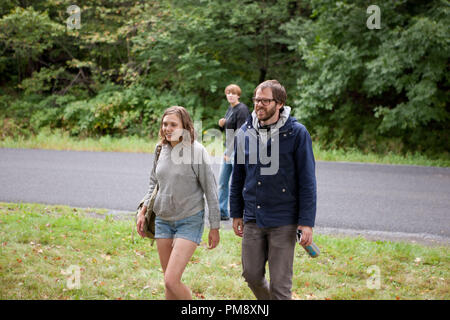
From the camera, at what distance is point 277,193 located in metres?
3.47

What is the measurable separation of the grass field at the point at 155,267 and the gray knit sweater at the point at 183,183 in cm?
70

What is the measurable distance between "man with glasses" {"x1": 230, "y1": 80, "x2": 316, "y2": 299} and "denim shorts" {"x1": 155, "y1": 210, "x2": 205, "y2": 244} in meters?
0.41

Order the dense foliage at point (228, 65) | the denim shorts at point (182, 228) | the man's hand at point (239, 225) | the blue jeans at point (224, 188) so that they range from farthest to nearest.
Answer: the dense foliage at point (228, 65)
the blue jeans at point (224, 188)
the man's hand at point (239, 225)
the denim shorts at point (182, 228)

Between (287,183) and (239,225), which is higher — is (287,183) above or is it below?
above

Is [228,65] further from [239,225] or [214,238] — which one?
[214,238]

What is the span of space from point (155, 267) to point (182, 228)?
1783 millimetres

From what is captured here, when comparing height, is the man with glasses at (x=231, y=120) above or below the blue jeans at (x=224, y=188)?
above

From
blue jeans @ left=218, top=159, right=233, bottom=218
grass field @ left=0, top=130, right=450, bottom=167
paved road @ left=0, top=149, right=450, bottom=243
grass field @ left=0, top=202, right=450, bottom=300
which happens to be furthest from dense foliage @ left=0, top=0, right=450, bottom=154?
grass field @ left=0, top=202, right=450, bottom=300

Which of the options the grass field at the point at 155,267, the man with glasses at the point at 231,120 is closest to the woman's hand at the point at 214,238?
the grass field at the point at 155,267

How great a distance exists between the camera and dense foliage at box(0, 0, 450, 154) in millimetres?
12617

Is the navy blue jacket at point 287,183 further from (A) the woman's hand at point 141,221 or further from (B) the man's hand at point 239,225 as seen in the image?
(A) the woman's hand at point 141,221

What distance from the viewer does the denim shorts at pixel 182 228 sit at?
356 cm
